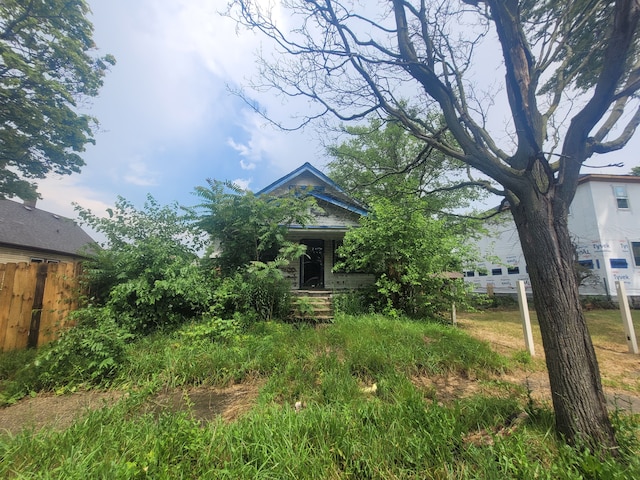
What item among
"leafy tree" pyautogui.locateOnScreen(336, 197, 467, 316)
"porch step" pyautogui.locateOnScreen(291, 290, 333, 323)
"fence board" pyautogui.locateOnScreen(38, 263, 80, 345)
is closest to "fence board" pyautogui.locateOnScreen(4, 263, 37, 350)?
"fence board" pyautogui.locateOnScreen(38, 263, 80, 345)

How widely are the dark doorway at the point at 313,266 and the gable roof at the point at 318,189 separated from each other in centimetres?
181

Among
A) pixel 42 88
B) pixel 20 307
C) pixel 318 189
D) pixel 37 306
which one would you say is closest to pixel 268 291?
pixel 37 306

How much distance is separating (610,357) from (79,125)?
60.8ft

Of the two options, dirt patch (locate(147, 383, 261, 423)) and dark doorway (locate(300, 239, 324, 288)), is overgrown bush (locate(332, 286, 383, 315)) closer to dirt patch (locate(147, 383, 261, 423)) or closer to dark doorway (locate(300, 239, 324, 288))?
dark doorway (locate(300, 239, 324, 288))

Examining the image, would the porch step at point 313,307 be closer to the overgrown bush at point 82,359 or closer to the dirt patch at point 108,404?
the dirt patch at point 108,404

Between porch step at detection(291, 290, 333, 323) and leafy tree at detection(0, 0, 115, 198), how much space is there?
11.5 meters

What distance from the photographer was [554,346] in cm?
242

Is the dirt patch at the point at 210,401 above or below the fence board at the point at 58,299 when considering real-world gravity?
below

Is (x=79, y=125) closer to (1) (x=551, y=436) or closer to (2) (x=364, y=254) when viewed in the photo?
(2) (x=364, y=254)

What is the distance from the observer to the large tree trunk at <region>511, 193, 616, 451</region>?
2.22 meters

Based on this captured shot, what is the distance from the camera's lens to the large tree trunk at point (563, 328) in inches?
87.6

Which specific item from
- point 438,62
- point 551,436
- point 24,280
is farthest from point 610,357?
point 24,280

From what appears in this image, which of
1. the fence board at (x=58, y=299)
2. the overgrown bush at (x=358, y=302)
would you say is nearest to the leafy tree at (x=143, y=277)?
the fence board at (x=58, y=299)

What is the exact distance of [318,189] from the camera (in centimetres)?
1085
